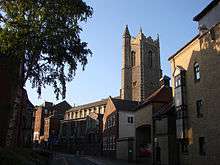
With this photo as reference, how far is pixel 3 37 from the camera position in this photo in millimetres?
22250

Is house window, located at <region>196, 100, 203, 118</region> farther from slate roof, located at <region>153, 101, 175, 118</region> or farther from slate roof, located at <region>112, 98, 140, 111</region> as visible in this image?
slate roof, located at <region>112, 98, 140, 111</region>

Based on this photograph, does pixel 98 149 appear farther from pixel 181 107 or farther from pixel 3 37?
pixel 3 37

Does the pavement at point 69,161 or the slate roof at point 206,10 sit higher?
the slate roof at point 206,10

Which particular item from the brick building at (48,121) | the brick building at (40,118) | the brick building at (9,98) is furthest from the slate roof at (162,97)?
the brick building at (40,118)

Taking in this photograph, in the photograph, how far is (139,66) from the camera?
9488 centimetres

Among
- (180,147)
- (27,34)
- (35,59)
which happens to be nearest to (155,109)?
(180,147)

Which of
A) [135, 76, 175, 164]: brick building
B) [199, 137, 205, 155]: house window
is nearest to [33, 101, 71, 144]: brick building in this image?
[135, 76, 175, 164]: brick building

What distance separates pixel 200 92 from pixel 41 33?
49.3ft

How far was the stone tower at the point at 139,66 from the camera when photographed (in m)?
91.8

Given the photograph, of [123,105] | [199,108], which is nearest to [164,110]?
[199,108]

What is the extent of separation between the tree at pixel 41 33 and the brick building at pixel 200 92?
10466 millimetres

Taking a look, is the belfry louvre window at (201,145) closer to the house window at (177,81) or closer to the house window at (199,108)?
the house window at (199,108)

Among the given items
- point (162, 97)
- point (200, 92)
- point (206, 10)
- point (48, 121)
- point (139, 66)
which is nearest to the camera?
point (206, 10)

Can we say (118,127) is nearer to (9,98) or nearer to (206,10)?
(9,98)
